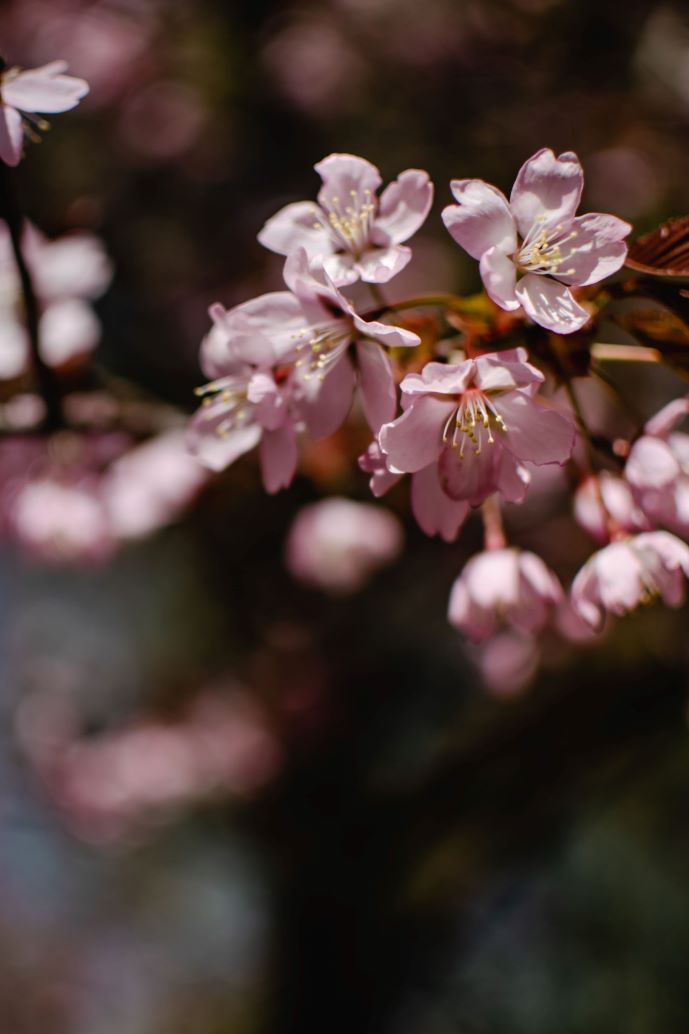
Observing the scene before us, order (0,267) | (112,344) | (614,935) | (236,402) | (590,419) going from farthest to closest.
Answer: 1. (112,344)
2. (614,935)
3. (590,419)
4. (0,267)
5. (236,402)

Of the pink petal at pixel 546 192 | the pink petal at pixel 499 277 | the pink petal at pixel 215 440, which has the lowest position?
the pink petal at pixel 215 440

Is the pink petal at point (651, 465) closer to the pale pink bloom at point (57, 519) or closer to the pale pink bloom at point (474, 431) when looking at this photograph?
the pale pink bloom at point (474, 431)

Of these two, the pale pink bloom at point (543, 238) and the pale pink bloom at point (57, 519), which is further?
the pale pink bloom at point (57, 519)

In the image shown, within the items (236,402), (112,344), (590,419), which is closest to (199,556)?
(112,344)

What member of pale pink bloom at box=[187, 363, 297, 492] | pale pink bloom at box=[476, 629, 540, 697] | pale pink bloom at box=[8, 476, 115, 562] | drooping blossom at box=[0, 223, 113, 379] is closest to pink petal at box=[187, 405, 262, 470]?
pale pink bloom at box=[187, 363, 297, 492]

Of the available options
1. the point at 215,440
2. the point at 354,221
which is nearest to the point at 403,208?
the point at 354,221

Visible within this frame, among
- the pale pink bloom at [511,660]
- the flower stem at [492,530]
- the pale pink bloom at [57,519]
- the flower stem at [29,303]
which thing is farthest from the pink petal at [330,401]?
the pale pink bloom at [511,660]

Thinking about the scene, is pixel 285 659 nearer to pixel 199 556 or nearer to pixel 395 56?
pixel 199 556
